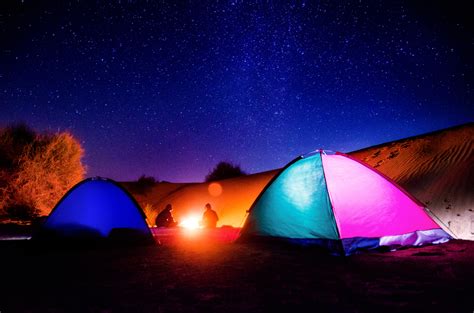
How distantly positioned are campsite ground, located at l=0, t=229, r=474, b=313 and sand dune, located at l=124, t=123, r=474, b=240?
128 inches

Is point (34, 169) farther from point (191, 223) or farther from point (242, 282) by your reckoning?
point (242, 282)

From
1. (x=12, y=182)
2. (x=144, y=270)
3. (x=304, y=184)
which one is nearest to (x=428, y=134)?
(x=304, y=184)

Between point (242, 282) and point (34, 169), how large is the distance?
1428 cm

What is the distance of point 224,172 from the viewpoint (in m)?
32.5

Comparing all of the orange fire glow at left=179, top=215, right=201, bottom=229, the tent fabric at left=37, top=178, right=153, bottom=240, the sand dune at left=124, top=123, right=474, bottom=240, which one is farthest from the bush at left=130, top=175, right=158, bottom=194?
the tent fabric at left=37, top=178, right=153, bottom=240

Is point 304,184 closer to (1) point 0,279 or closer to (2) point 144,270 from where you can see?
(2) point 144,270

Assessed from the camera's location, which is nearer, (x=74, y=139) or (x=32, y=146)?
(x=32, y=146)

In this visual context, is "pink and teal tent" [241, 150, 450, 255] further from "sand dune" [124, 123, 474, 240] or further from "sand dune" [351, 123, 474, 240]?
"sand dune" [351, 123, 474, 240]

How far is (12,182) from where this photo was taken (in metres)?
12.9

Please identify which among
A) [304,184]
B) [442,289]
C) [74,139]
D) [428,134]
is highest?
[74,139]

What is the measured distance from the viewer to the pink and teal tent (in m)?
5.16

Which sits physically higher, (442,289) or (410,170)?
(410,170)

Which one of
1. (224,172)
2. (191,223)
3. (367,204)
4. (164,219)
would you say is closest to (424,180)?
(367,204)

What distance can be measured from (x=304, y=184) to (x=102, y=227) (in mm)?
4822
